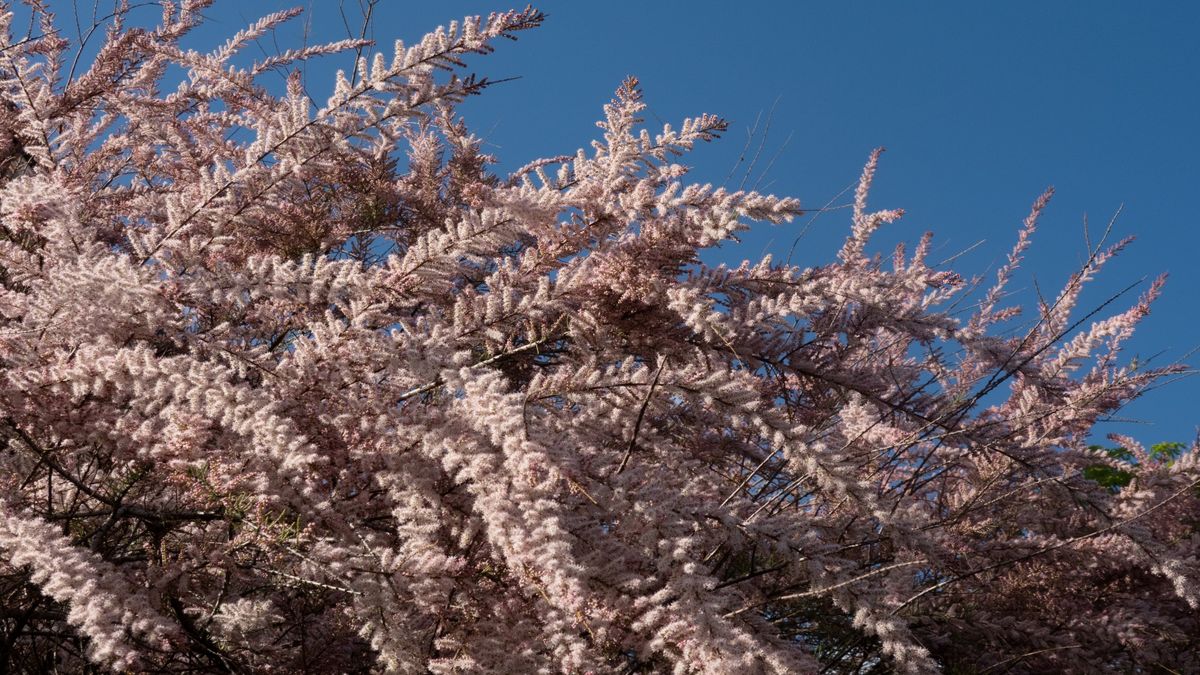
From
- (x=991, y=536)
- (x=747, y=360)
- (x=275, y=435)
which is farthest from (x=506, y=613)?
(x=991, y=536)

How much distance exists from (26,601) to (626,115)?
7.08 feet

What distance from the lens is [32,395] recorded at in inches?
92.8

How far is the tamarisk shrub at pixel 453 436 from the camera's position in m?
2.02

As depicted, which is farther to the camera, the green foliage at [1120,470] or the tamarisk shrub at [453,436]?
the green foliage at [1120,470]

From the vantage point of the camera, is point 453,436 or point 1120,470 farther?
point 1120,470

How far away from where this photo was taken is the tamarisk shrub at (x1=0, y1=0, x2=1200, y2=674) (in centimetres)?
202

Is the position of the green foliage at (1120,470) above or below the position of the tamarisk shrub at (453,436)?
above

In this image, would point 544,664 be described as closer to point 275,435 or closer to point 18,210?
point 275,435

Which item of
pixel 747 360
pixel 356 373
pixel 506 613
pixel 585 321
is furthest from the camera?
pixel 747 360

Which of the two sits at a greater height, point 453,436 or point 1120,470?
point 1120,470

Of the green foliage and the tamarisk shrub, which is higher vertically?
the green foliage

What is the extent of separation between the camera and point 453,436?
82.0 inches

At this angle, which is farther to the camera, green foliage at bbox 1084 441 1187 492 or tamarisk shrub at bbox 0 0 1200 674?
green foliage at bbox 1084 441 1187 492

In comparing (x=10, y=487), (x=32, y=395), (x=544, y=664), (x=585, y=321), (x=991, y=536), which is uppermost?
(x=991, y=536)
